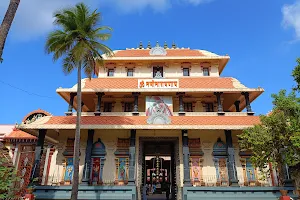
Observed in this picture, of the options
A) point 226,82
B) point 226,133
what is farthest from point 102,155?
point 226,82

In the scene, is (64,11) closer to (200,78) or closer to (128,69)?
(128,69)

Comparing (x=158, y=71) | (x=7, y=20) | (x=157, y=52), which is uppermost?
(x=157, y=52)

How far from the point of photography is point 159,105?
1984cm

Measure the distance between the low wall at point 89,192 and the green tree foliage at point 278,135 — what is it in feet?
26.6

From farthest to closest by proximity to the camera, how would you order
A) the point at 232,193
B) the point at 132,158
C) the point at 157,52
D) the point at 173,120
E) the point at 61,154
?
1. the point at 157,52
2. the point at 61,154
3. the point at 173,120
4. the point at 132,158
5. the point at 232,193

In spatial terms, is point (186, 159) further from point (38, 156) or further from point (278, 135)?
point (38, 156)

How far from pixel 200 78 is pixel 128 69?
6625mm

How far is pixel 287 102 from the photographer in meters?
13.8

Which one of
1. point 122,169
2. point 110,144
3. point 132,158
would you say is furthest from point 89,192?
point 110,144

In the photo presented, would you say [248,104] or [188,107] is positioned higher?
[188,107]

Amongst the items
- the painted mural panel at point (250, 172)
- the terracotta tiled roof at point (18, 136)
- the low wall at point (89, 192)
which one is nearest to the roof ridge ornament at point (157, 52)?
the painted mural panel at point (250, 172)

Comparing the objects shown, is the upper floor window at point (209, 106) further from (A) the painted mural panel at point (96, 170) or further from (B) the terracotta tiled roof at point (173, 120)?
(A) the painted mural panel at point (96, 170)

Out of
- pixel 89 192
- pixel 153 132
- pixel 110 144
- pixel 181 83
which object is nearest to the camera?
pixel 89 192

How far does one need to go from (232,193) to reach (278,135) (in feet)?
16.1
